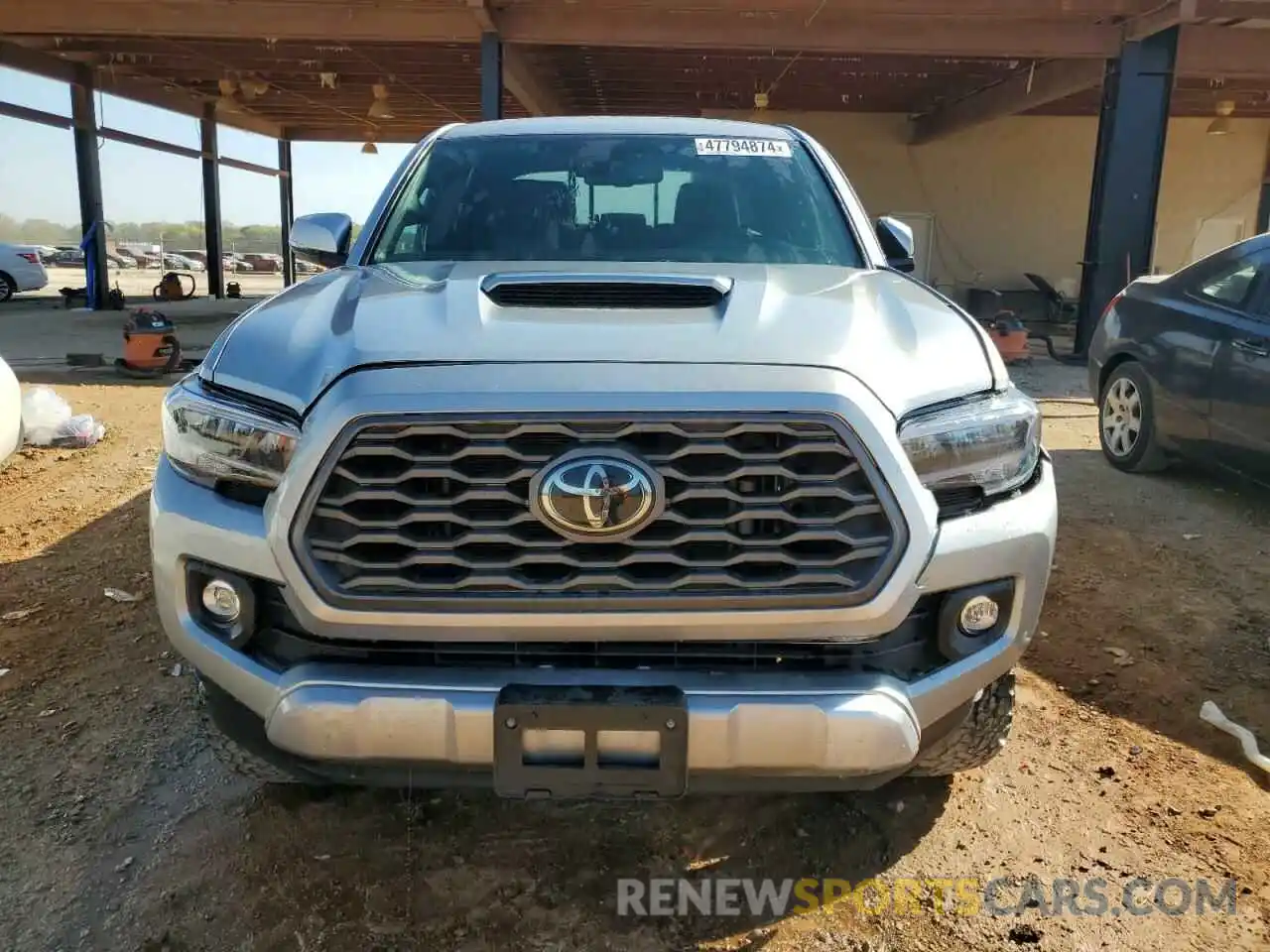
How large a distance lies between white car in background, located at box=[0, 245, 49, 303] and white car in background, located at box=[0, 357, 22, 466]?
59.2ft

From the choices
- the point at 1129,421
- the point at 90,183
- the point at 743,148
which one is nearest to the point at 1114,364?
the point at 1129,421

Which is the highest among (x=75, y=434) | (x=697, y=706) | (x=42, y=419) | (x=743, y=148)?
(x=743, y=148)

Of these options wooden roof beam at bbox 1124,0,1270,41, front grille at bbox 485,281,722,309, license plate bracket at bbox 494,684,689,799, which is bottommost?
license plate bracket at bbox 494,684,689,799

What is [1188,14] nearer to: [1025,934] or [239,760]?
[1025,934]

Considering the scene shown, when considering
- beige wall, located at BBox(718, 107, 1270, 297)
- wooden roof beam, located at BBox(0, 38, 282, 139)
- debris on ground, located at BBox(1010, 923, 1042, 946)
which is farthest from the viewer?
beige wall, located at BBox(718, 107, 1270, 297)

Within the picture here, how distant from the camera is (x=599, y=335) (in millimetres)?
2074

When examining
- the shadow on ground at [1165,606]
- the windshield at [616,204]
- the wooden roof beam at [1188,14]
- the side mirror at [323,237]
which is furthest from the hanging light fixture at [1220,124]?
the side mirror at [323,237]

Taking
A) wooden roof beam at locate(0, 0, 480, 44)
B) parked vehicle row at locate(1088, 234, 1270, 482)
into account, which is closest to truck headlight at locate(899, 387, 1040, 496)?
parked vehicle row at locate(1088, 234, 1270, 482)

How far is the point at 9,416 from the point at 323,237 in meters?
3.47

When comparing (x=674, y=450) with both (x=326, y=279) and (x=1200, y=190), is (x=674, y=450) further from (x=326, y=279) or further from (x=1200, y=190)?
(x=1200, y=190)

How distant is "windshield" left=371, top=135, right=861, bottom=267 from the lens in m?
3.17

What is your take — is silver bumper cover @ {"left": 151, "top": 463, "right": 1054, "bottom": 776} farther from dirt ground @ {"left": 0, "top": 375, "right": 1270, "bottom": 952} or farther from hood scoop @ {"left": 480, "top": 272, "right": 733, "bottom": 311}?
hood scoop @ {"left": 480, "top": 272, "right": 733, "bottom": 311}

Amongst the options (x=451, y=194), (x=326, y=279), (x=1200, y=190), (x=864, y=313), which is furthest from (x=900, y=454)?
(x=1200, y=190)

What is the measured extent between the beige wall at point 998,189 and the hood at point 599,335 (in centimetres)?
1799
